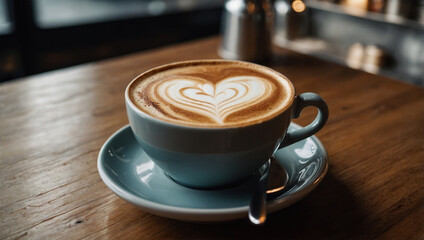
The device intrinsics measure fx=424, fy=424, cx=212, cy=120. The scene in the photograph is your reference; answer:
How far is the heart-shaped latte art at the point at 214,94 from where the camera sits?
21.9 inches

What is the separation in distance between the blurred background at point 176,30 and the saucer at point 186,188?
131 centimetres

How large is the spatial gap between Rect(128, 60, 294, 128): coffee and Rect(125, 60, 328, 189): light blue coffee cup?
0.4 inches

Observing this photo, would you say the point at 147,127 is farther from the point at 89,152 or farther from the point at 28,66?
the point at 28,66

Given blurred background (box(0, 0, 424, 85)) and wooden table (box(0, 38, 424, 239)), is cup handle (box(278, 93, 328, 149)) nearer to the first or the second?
wooden table (box(0, 38, 424, 239))

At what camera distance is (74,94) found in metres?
0.92

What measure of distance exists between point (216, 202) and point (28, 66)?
1.90 metres

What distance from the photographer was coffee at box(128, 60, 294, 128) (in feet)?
1.76

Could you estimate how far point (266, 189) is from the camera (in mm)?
548

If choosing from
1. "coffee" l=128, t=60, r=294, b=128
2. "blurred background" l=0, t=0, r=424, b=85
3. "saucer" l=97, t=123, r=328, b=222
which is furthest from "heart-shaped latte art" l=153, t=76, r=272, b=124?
"blurred background" l=0, t=0, r=424, b=85

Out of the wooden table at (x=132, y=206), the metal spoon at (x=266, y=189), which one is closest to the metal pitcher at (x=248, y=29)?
the wooden table at (x=132, y=206)

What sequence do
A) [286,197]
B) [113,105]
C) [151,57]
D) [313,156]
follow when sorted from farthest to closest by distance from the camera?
[151,57]
[113,105]
[313,156]
[286,197]

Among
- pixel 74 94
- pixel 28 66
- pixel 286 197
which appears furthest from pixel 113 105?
pixel 28 66

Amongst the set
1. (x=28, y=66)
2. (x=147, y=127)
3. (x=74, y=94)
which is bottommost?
(x=28, y=66)

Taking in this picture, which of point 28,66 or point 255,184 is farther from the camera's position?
point 28,66
